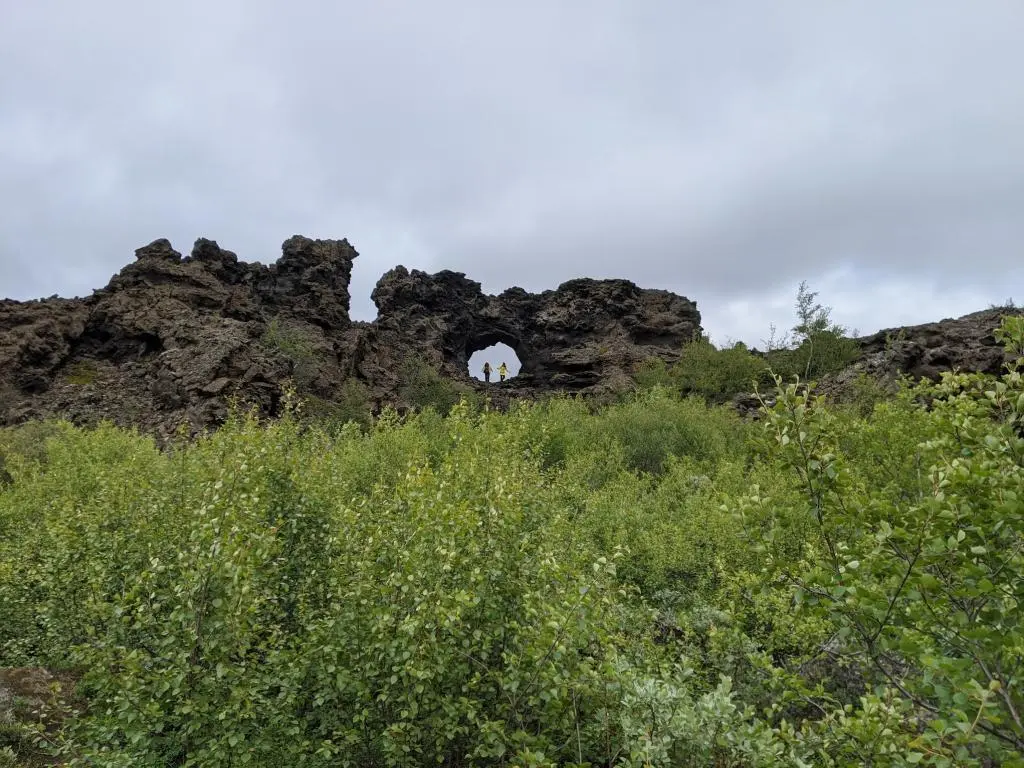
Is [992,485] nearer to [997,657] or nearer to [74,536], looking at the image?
A: [997,657]

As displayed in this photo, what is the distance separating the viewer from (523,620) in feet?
16.3

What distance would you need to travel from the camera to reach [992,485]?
8.60 ft

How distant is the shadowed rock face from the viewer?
96.5 feet

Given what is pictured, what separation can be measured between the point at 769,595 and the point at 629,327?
151ft

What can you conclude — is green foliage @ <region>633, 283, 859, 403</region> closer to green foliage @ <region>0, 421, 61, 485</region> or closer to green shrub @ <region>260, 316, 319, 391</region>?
green shrub @ <region>260, 316, 319, 391</region>

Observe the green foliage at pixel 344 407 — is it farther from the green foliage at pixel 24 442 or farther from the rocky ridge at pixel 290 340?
the green foliage at pixel 24 442

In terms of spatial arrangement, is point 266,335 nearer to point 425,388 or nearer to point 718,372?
point 425,388

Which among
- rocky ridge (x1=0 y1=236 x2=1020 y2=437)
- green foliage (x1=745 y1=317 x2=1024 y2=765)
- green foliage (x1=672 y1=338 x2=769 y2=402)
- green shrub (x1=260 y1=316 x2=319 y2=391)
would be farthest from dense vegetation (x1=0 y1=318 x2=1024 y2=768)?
green foliage (x1=672 y1=338 x2=769 y2=402)

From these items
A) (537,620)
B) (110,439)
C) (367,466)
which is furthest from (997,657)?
(110,439)

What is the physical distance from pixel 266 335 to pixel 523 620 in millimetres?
32893

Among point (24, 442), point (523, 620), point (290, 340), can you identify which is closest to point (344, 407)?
point (290, 340)

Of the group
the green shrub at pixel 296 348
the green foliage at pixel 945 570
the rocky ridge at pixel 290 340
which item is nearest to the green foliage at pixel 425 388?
the rocky ridge at pixel 290 340

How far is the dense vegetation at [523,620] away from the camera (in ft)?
9.12

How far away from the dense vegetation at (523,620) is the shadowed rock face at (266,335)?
71.3 feet
